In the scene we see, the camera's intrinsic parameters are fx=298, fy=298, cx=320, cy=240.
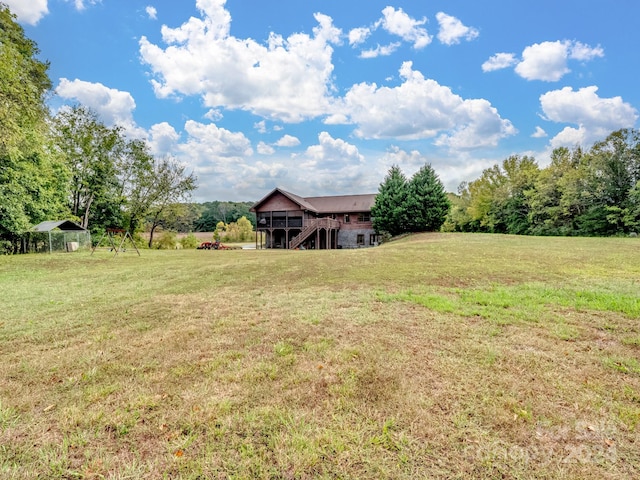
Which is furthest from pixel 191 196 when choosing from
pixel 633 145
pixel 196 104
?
pixel 633 145

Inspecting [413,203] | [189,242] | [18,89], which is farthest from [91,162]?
[413,203]

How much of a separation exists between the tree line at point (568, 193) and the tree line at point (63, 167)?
37.3m

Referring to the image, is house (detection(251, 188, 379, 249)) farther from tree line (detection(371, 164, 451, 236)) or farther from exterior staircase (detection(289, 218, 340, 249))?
tree line (detection(371, 164, 451, 236))

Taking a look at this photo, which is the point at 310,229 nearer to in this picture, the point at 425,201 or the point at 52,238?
the point at 425,201

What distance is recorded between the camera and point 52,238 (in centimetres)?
1984

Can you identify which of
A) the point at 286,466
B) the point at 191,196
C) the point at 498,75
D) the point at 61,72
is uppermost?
the point at 61,72

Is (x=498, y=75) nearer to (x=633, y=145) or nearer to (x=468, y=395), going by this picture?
(x=633, y=145)

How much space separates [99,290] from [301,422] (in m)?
8.15

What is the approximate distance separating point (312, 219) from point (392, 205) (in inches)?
326

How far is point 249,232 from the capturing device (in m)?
46.6

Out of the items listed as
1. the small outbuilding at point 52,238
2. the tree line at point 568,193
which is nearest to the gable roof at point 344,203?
the tree line at point 568,193

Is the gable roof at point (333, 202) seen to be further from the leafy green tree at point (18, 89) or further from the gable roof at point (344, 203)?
the leafy green tree at point (18, 89)

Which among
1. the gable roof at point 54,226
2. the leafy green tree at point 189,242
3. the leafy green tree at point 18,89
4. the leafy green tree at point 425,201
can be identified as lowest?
the leafy green tree at point 189,242

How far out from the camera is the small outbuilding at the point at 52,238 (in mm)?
19469
